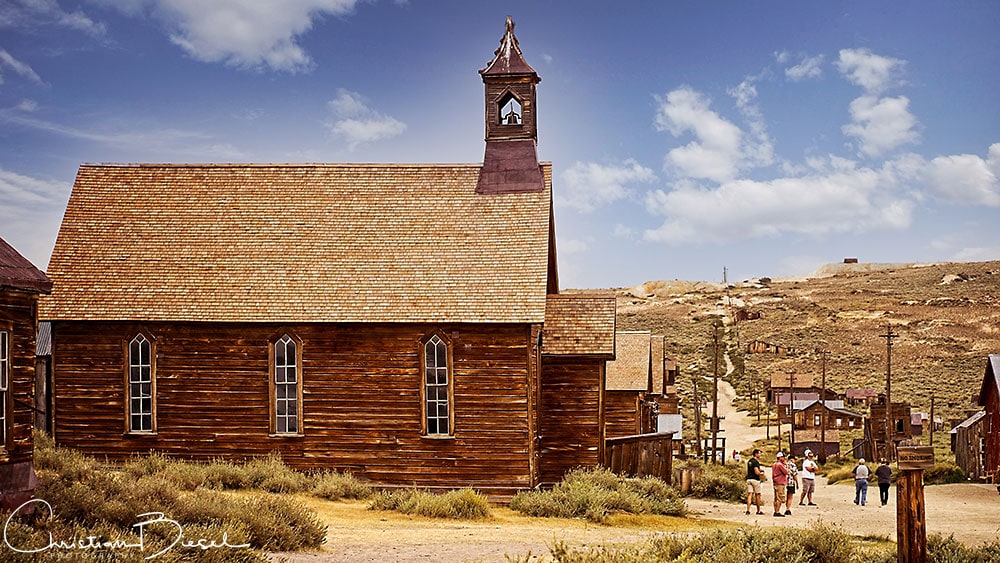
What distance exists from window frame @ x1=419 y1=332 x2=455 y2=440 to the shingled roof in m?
0.60

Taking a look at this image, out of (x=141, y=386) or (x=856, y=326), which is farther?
(x=856, y=326)

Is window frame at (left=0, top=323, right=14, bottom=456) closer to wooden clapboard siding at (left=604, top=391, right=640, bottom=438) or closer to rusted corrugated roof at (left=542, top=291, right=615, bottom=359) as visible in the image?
rusted corrugated roof at (left=542, top=291, right=615, bottom=359)

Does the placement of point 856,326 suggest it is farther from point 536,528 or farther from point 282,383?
point 536,528

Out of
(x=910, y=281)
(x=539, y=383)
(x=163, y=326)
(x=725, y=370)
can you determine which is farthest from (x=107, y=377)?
(x=910, y=281)

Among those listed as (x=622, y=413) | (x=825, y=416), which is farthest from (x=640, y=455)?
(x=825, y=416)

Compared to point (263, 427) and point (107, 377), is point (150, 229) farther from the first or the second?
point (263, 427)

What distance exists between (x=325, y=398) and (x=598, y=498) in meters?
6.70

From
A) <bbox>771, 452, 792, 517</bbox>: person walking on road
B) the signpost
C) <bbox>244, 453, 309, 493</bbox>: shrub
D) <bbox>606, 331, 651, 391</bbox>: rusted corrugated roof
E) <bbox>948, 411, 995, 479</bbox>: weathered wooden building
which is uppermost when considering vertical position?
<bbox>606, 331, 651, 391</bbox>: rusted corrugated roof

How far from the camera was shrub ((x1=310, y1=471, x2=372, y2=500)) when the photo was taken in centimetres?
2058

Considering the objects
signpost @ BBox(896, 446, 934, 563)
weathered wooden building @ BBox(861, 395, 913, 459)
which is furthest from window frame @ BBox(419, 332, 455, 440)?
weathered wooden building @ BBox(861, 395, 913, 459)

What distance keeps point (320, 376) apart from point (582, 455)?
6.44 m

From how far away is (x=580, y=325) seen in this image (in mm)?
23609

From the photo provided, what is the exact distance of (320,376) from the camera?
22375mm

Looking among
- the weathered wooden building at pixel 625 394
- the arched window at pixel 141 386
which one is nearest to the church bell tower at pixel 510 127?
the arched window at pixel 141 386
